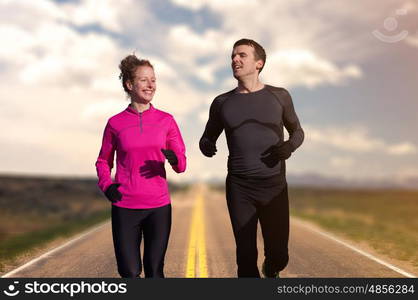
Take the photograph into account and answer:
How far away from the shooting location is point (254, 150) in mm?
5164

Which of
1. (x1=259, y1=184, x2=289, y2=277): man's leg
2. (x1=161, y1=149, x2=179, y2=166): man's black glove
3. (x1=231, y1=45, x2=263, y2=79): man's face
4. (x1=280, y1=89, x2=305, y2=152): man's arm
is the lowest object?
(x1=259, y1=184, x2=289, y2=277): man's leg

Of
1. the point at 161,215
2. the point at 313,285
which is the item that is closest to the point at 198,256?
the point at 313,285

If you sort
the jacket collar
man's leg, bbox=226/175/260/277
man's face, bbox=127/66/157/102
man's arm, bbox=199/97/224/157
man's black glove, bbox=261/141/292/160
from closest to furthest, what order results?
man's face, bbox=127/66/157/102 → the jacket collar → man's black glove, bbox=261/141/292/160 → man's leg, bbox=226/175/260/277 → man's arm, bbox=199/97/224/157

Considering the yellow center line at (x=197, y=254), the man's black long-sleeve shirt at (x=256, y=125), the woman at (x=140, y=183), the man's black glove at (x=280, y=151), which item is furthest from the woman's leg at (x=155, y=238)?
the yellow center line at (x=197, y=254)

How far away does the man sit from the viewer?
5.19 meters

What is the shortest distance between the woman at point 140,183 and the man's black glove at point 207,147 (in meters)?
0.66

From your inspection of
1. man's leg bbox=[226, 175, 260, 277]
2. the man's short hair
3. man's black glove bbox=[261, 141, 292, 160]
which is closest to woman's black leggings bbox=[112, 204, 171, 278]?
man's leg bbox=[226, 175, 260, 277]

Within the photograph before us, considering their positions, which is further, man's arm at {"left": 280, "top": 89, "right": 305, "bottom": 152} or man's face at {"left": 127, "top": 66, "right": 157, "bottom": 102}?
man's arm at {"left": 280, "top": 89, "right": 305, "bottom": 152}

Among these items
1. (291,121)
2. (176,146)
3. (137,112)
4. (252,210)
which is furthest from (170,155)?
(291,121)

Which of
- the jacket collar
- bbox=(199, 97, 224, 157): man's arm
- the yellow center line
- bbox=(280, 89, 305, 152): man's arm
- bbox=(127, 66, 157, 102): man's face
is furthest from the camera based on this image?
the yellow center line

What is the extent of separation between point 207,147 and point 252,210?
875 millimetres

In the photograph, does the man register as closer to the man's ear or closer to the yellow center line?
the man's ear

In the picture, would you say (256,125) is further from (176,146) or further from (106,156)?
(106,156)

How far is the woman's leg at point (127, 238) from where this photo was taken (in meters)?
4.82
